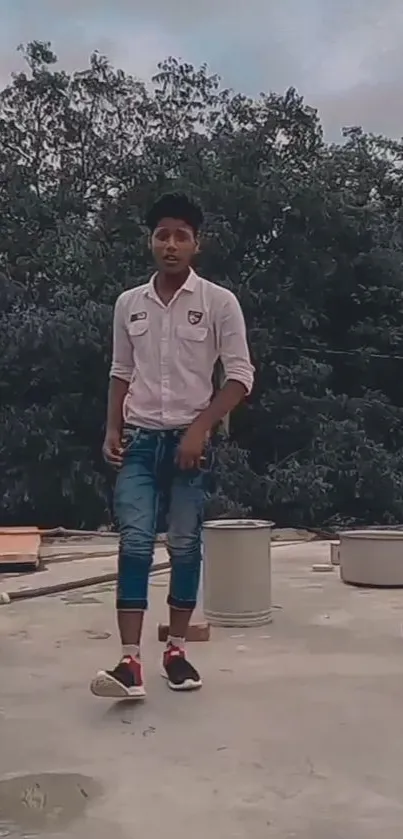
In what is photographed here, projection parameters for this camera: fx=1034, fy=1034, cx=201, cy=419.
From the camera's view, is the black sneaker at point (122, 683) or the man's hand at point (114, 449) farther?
the man's hand at point (114, 449)

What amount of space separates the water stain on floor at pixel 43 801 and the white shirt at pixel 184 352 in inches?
33.4

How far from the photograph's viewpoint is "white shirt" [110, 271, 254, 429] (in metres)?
2.28

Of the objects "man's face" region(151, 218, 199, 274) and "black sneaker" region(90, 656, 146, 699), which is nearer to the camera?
"black sneaker" region(90, 656, 146, 699)

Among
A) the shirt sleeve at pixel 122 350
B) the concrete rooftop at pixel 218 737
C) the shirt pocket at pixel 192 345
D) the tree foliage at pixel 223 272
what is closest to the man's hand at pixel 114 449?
the shirt sleeve at pixel 122 350

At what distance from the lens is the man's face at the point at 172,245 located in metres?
2.30

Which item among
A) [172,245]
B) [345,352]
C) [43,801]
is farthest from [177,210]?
[345,352]

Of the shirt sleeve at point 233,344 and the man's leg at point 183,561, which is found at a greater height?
the shirt sleeve at point 233,344

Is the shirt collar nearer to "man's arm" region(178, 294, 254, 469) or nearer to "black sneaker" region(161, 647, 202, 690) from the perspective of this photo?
"man's arm" region(178, 294, 254, 469)

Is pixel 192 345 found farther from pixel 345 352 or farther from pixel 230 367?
pixel 345 352

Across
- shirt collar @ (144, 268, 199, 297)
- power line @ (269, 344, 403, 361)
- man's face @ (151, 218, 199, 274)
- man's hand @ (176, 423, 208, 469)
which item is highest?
power line @ (269, 344, 403, 361)

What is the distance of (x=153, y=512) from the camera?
2.28 metres

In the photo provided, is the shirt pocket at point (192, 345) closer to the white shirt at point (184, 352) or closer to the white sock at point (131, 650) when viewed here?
the white shirt at point (184, 352)

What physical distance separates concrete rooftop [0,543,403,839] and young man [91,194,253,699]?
0.20m

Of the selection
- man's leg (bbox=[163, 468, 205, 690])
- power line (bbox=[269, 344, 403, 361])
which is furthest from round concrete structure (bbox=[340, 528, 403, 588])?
power line (bbox=[269, 344, 403, 361])
